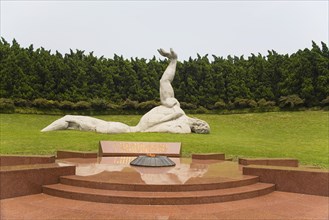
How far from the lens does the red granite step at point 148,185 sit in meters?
6.16

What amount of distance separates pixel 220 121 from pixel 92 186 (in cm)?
2426

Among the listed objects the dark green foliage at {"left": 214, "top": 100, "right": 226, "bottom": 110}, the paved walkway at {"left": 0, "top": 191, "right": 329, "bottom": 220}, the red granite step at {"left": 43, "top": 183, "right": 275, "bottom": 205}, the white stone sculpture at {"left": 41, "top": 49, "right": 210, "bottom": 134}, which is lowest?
the paved walkway at {"left": 0, "top": 191, "right": 329, "bottom": 220}

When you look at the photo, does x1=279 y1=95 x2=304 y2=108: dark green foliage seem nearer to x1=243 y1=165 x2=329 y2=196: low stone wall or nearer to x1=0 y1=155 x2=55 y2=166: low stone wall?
x1=243 y1=165 x2=329 y2=196: low stone wall

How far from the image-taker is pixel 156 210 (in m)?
5.42

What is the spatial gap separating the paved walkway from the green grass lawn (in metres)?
7.64

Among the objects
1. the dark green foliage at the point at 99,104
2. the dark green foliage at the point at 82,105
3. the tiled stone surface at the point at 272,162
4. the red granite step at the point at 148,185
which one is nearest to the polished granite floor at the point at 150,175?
the red granite step at the point at 148,185

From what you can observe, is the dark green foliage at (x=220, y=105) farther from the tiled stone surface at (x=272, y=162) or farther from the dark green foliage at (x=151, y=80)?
the tiled stone surface at (x=272, y=162)

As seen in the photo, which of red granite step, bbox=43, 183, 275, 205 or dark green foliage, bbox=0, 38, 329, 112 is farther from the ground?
dark green foliage, bbox=0, 38, 329, 112

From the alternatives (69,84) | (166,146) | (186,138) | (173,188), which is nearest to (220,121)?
(186,138)

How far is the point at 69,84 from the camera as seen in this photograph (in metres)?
34.0

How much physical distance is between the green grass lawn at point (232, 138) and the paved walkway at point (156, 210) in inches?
301

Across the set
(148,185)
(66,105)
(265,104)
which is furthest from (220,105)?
(148,185)

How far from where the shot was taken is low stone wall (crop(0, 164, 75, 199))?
237 inches

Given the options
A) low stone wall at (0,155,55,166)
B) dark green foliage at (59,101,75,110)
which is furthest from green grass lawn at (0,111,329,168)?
low stone wall at (0,155,55,166)
